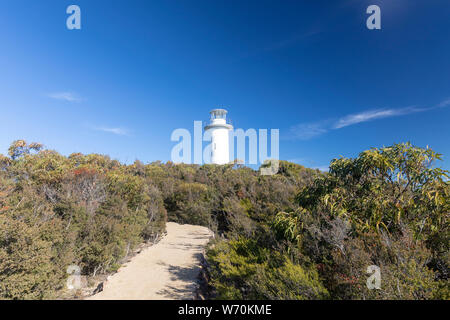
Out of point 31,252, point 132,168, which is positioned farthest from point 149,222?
point 132,168

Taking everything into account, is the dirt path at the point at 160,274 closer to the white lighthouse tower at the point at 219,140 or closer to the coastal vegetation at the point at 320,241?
the coastal vegetation at the point at 320,241

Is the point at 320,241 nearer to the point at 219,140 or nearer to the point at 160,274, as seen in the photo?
the point at 160,274

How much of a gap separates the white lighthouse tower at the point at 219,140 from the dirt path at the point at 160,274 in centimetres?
1716

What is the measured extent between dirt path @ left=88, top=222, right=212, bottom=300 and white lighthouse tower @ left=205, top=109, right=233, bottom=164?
676 inches

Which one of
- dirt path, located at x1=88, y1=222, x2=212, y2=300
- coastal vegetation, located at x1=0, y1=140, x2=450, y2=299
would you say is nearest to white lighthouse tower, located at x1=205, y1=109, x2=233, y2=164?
dirt path, located at x1=88, y1=222, x2=212, y2=300

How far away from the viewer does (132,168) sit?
20.7m

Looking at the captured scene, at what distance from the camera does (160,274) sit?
7727 mm

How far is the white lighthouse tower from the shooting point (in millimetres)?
28547

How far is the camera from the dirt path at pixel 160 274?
619 cm

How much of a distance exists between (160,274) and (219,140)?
22113mm

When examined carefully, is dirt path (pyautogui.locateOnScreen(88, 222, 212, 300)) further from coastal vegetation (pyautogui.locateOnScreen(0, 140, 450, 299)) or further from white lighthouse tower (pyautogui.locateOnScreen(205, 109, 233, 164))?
white lighthouse tower (pyautogui.locateOnScreen(205, 109, 233, 164))

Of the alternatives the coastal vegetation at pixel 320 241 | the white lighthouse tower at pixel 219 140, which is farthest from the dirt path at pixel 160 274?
the white lighthouse tower at pixel 219 140
